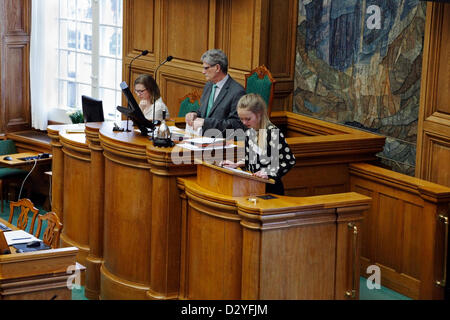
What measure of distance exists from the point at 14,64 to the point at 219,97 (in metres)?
4.66

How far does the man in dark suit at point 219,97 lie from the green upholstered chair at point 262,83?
67 centimetres

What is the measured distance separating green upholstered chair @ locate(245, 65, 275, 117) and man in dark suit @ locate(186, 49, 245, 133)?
67 centimetres

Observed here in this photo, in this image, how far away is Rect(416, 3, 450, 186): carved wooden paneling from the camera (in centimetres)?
639

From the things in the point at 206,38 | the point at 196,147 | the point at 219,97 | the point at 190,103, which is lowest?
the point at 196,147

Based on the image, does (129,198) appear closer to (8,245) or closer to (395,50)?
(8,245)

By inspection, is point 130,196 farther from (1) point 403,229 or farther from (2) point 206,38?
(2) point 206,38

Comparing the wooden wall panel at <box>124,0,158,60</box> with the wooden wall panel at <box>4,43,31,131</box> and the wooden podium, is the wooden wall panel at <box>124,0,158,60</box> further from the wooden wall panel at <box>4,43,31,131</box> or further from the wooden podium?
the wooden podium

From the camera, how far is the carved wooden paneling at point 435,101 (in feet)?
21.0

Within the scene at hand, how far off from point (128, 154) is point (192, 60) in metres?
3.07

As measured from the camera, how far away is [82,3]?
10398mm

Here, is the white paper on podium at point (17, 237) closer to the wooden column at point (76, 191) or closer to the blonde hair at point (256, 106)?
the wooden column at point (76, 191)

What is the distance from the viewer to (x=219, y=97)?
21.9ft

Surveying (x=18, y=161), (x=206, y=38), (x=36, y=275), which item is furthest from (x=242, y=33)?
(x=36, y=275)
